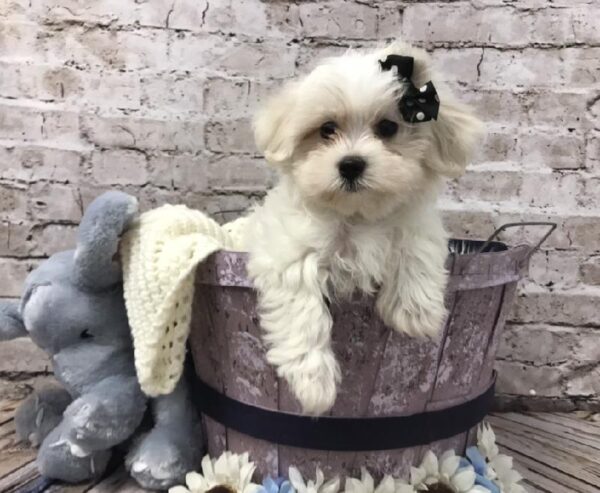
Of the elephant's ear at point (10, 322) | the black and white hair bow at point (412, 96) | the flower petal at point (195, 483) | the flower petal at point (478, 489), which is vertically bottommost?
the flower petal at point (195, 483)

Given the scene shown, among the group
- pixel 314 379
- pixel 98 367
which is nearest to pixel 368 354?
pixel 314 379

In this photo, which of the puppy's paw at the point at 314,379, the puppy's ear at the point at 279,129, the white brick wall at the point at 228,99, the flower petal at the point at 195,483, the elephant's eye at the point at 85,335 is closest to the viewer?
the puppy's paw at the point at 314,379

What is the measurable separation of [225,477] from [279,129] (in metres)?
0.65

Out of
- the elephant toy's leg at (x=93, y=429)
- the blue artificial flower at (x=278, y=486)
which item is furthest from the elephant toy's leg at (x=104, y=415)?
the blue artificial flower at (x=278, y=486)

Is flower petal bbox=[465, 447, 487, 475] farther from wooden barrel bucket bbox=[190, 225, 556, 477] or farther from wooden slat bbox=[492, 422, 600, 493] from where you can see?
wooden slat bbox=[492, 422, 600, 493]

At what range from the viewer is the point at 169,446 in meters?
1.23

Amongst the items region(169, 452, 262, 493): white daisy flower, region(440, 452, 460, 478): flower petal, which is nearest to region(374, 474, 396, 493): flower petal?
region(440, 452, 460, 478): flower petal

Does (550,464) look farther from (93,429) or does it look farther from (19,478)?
(19,478)

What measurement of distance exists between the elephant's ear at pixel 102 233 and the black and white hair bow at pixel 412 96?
1.81 feet

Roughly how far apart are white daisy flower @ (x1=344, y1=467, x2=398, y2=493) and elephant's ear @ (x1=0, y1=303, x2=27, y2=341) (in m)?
0.77

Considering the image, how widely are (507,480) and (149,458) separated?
2.31ft

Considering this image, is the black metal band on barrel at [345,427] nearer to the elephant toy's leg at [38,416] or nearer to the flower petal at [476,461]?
the flower petal at [476,461]

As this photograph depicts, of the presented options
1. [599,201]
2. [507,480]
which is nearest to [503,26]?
[599,201]

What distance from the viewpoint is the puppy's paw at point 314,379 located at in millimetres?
955
